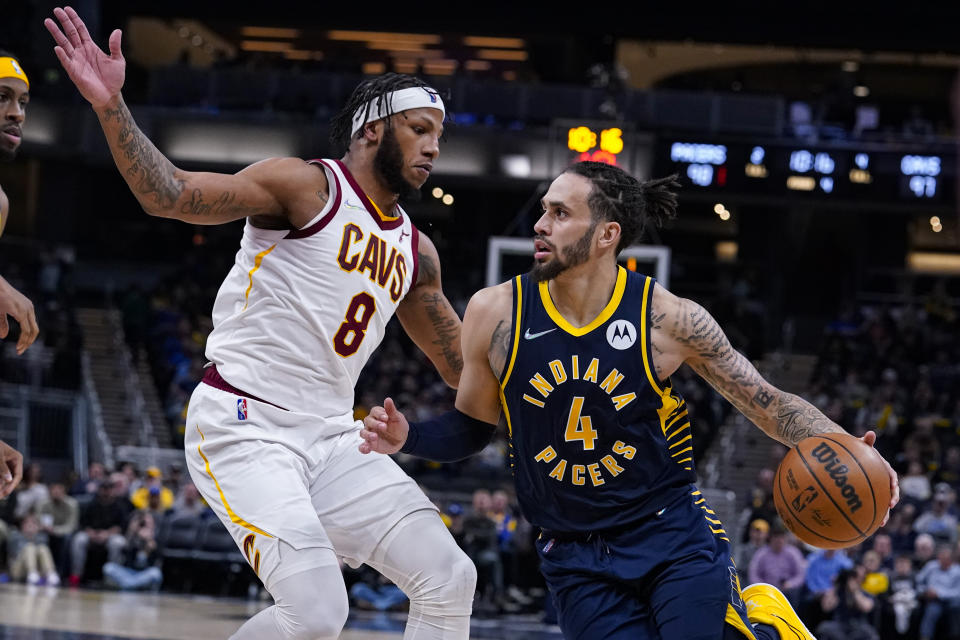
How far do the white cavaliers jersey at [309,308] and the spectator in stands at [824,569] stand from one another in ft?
28.8

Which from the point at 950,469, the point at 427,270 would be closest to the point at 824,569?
the point at 950,469

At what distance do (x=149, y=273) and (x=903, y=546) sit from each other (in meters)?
17.9

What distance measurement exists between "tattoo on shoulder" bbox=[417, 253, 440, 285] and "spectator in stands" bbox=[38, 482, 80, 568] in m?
10.8

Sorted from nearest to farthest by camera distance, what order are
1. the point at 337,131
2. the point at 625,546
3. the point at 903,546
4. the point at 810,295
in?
the point at 625,546
the point at 337,131
the point at 903,546
the point at 810,295

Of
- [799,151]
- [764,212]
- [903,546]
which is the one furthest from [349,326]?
[764,212]

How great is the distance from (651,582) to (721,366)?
0.79m

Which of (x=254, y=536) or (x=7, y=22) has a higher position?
(x=7, y=22)

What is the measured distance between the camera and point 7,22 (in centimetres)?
2594

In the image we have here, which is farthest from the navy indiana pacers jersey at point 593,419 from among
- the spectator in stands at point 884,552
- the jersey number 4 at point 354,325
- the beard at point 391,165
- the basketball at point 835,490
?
the spectator in stands at point 884,552

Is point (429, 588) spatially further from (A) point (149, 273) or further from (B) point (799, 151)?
(A) point (149, 273)

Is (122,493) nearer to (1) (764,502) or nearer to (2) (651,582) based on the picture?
(1) (764,502)

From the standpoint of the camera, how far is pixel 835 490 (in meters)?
4.30

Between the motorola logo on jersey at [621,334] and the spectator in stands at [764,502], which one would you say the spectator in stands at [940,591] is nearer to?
the spectator in stands at [764,502]

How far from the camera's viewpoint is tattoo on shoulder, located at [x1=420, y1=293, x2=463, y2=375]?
5.34 meters
